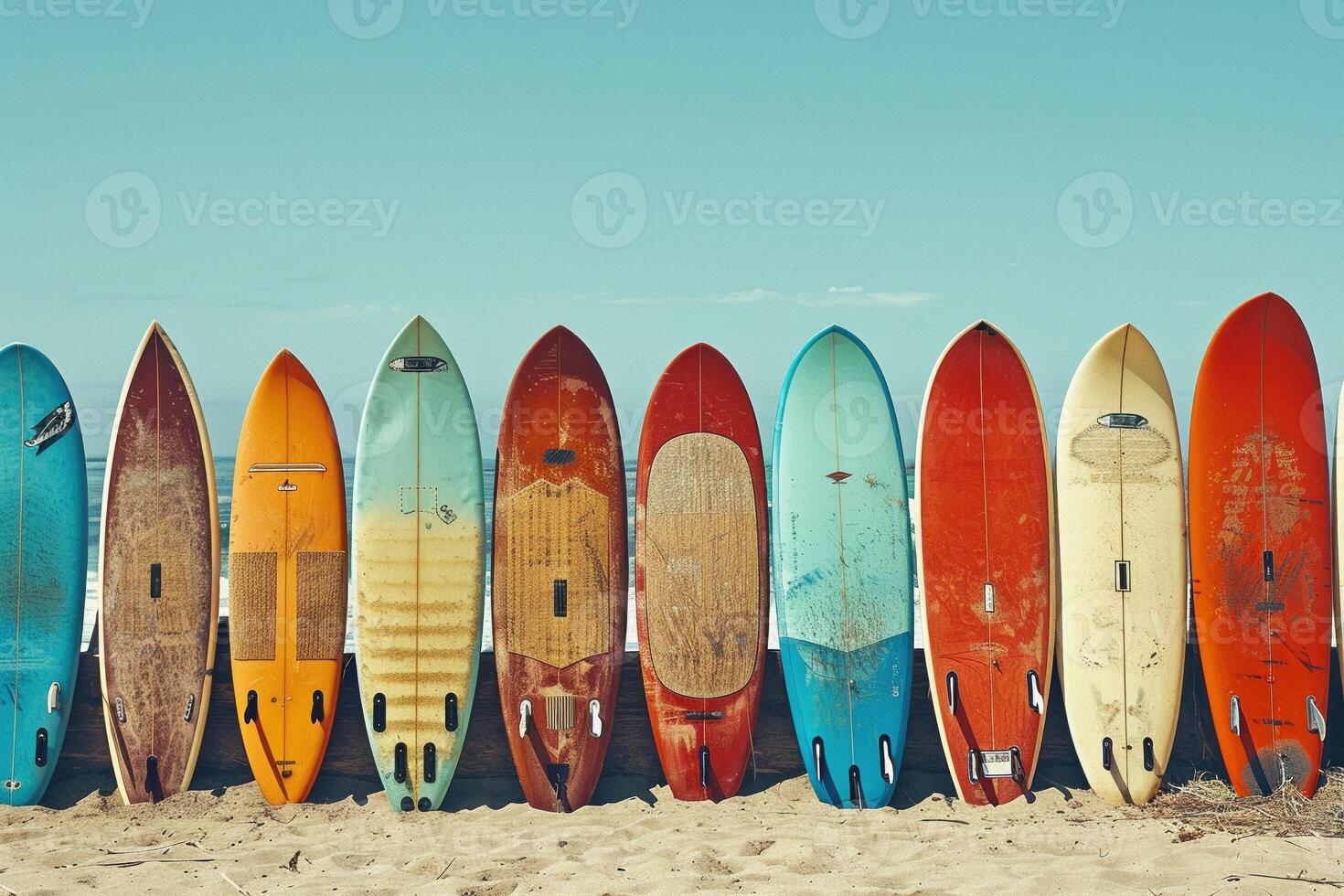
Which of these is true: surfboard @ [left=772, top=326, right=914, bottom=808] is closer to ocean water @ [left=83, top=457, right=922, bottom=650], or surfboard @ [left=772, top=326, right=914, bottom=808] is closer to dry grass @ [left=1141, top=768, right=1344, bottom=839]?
ocean water @ [left=83, top=457, right=922, bottom=650]

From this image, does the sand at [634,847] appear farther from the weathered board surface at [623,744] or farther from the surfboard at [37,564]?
the surfboard at [37,564]

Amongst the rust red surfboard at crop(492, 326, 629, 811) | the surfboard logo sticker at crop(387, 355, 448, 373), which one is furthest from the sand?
the surfboard logo sticker at crop(387, 355, 448, 373)

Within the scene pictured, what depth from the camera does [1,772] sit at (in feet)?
16.2

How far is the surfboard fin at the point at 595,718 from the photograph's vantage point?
4.98 metres

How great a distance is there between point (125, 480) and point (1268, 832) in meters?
5.03

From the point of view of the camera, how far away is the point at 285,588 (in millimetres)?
5117

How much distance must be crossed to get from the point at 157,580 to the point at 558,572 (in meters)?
1.78

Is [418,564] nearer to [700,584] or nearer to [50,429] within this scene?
[700,584]

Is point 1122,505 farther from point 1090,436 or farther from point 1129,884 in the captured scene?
point 1129,884

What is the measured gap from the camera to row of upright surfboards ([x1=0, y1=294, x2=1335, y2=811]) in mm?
5012

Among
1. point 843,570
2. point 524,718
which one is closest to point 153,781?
point 524,718

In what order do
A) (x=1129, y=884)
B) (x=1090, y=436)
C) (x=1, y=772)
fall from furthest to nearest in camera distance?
(x=1090, y=436)
(x=1, y=772)
(x=1129, y=884)

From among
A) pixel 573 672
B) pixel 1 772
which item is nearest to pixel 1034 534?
pixel 573 672

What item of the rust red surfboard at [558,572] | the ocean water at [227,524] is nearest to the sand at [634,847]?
the rust red surfboard at [558,572]
